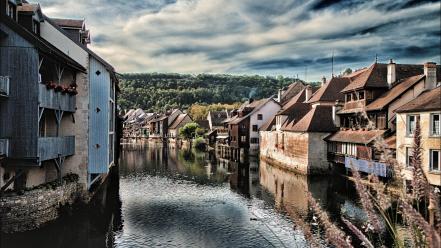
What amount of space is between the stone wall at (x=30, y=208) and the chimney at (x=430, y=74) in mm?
27515

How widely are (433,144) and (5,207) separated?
2246 cm

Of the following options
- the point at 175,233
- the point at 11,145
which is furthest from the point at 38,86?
the point at 175,233

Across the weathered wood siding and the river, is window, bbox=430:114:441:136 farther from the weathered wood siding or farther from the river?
the weathered wood siding

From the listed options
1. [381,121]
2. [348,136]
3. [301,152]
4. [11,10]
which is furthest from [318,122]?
[11,10]

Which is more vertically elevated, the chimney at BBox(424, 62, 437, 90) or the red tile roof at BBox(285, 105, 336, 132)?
the chimney at BBox(424, 62, 437, 90)

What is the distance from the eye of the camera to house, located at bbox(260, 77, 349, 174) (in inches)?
1613

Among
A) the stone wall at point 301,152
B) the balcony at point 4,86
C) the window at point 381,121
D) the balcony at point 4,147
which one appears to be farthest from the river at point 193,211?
the balcony at point 4,86

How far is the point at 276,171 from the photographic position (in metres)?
44.9

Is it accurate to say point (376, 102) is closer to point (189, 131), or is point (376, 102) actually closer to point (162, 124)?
point (189, 131)

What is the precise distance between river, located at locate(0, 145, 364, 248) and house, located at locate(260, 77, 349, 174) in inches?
94.6

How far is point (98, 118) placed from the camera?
26.3 meters

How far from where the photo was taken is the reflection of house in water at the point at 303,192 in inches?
1018

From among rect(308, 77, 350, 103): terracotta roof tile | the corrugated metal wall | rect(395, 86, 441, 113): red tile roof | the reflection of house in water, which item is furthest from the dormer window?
rect(308, 77, 350, 103): terracotta roof tile

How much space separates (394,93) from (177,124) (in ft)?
258
